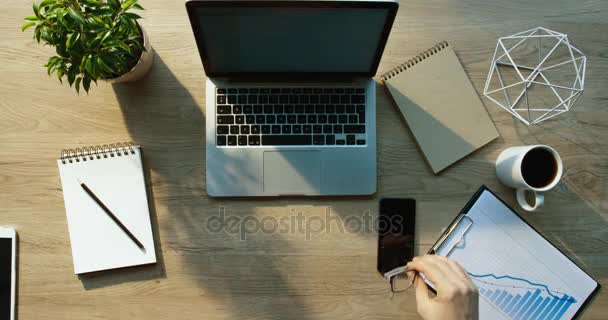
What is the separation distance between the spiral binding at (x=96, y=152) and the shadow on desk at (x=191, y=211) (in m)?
0.03

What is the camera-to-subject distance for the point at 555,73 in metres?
0.87

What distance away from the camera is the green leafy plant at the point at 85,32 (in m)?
0.66

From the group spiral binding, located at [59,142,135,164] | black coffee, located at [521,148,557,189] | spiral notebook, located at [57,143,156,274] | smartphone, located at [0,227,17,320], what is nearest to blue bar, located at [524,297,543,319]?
black coffee, located at [521,148,557,189]

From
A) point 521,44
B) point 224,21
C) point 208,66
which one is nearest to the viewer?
point 224,21

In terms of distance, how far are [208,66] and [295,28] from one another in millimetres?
213

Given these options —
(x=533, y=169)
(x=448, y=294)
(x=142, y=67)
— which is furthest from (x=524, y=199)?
(x=142, y=67)

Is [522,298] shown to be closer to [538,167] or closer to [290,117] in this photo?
[538,167]

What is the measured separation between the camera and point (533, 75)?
863 mm

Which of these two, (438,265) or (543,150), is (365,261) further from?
(543,150)

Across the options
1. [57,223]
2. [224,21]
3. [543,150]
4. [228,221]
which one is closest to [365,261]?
[228,221]

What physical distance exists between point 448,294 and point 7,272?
836mm

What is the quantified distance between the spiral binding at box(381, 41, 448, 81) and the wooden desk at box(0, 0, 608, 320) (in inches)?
0.6

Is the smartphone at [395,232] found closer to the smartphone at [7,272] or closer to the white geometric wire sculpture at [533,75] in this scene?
the white geometric wire sculpture at [533,75]

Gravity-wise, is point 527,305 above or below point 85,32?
below
